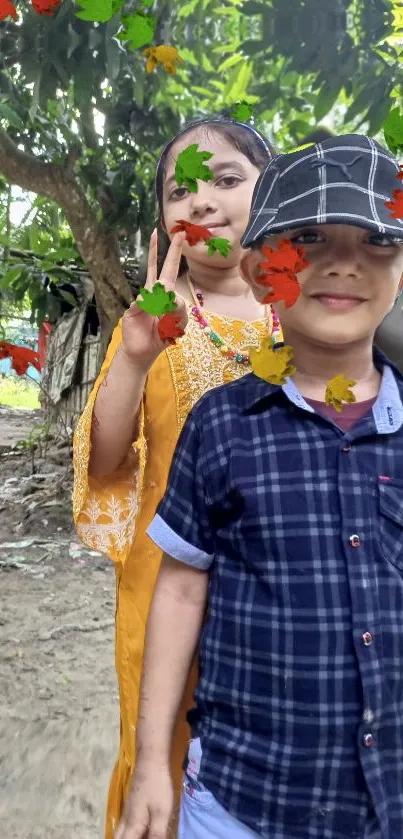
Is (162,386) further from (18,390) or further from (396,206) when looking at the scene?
(18,390)

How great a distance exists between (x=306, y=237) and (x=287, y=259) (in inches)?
1.3

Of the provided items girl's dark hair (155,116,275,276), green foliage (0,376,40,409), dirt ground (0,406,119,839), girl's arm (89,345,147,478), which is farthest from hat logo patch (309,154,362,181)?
green foliage (0,376,40,409)

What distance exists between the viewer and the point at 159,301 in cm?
57

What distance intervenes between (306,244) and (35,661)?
2022mm

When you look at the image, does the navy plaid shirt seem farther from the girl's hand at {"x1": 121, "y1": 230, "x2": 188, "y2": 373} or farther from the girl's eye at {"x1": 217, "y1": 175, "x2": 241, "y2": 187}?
the girl's eye at {"x1": 217, "y1": 175, "x2": 241, "y2": 187}

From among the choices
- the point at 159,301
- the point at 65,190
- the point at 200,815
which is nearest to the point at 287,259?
the point at 159,301

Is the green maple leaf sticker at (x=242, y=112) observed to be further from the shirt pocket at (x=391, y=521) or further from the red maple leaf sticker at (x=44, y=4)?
the shirt pocket at (x=391, y=521)

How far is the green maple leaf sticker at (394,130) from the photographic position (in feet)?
1.79

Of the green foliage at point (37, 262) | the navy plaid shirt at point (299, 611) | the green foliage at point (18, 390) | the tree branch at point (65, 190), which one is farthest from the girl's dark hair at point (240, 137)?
the green foliage at point (18, 390)

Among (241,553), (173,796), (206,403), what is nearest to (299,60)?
(206,403)

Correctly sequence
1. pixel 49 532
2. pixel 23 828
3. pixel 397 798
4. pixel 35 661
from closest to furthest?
pixel 397 798
pixel 23 828
pixel 35 661
pixel 49 532

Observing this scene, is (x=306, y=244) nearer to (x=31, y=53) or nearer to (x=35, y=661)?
(x=31, y=53)

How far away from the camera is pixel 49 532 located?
11.3ft

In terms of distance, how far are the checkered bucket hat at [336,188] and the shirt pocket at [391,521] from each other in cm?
20
